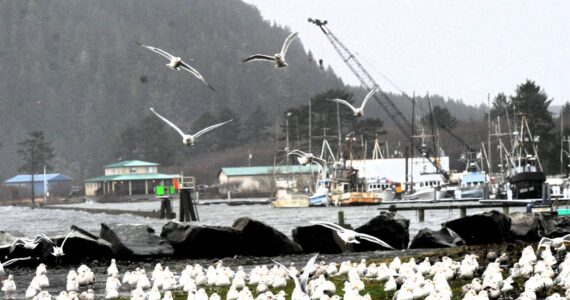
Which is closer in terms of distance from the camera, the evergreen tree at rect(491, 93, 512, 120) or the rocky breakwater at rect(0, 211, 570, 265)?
the rocky breakwater at rect(0, 211, 570, 265)

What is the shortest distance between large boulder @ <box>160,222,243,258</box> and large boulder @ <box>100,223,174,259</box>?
52 cm

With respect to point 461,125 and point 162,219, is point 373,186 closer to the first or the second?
point 162,219

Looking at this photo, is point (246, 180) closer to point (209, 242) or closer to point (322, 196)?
point (322, 196)

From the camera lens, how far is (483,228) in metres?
44.4

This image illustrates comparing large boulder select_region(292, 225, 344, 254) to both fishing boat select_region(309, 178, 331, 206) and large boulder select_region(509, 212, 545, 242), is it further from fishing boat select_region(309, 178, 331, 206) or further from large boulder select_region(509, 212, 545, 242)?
fishing boat select_region(309, 178, 331, 206)

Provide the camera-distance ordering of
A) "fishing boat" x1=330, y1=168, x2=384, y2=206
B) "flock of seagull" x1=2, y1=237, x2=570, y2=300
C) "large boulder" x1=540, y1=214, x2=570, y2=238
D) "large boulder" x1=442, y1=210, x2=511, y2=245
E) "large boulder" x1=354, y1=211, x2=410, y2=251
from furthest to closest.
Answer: "fishing boat" x1=330, y1=168, x2=384, y2=206, "large boulder" x1=540, y1=214, x2=570, y2=238, "large boulder" x1=354, y1=211, x2=410, y2=251, "large boulder" x1=442, y1=210, x2=511, y2=245, "flock of seagull" x1=2, y1=237, x2=570, y2=300

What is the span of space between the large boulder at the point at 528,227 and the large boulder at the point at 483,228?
0.64m

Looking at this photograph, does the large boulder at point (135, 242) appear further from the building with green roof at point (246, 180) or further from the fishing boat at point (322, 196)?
the building with green roof at point (246, 180)

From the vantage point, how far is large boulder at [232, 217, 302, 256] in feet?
140

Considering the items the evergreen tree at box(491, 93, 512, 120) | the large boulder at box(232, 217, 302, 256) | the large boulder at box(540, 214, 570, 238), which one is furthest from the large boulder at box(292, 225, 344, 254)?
the evergreen tree at box(491, 93, 512, 120)

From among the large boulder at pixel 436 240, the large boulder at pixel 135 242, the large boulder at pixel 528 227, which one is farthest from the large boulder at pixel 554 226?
the large boulder at pixel 135 242

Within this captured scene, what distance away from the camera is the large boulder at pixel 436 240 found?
42.8 meters

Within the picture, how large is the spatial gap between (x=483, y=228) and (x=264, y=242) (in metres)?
8.90

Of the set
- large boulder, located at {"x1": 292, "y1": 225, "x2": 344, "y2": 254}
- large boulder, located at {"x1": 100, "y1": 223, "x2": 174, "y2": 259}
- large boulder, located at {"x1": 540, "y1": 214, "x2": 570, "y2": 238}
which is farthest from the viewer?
large boulder, located at {"x1": 540, "y1": 214, "x2": 570, "y2": 238}
